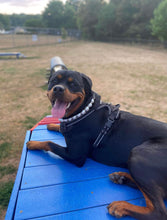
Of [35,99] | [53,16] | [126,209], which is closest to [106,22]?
[35,99]

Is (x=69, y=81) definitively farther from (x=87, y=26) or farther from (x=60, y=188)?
(x=87, y=26)

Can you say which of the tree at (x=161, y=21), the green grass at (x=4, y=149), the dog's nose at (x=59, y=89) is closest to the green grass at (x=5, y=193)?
the green grass at (x=4, y=149)

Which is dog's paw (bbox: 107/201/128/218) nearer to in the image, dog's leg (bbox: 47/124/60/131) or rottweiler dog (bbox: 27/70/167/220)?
rottweiler dog (bbox: 27/70/167/220)

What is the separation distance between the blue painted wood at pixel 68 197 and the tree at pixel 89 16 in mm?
42606

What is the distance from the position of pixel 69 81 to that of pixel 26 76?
7680 mm

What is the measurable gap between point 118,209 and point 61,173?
2.76 feet

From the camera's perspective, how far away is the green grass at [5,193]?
2547 mm

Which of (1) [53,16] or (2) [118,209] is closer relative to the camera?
(2) [118,209]

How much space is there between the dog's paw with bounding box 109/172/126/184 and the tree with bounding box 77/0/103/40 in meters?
42.5

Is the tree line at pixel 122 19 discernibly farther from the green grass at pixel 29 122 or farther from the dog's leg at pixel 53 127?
the dog's leg at pixel 53 127

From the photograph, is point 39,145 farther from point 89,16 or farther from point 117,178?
point 89,16

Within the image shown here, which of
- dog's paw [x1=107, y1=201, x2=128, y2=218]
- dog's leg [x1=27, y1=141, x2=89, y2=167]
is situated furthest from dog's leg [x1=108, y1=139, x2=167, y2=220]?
dog's leg [x1=27, y1=141, x2=89, y2=167]

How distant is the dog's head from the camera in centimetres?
227

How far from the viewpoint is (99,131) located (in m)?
2.31
